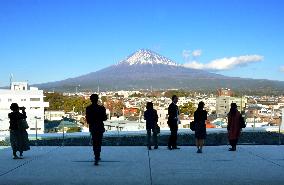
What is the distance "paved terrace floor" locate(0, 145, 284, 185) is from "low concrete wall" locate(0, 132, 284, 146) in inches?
124

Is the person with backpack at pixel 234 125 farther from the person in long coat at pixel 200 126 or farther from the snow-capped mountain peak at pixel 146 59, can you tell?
the snow-capped mountain peak at pixel 146 59

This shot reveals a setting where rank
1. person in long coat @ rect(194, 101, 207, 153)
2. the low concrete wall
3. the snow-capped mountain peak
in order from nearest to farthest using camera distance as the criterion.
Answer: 1. person in long coat @ rect(194, 101, 207, 153)
2. the low concrete wall
3. the snow-capped mountain peak

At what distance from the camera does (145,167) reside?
27.8ft

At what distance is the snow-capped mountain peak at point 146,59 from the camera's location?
139m

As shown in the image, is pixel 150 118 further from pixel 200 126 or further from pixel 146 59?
pixel 146 59

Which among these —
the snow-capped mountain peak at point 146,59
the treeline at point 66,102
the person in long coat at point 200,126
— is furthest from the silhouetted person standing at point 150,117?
the snow-capped mountain peak at point 146,59

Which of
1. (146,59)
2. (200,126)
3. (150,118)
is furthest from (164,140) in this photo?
(146,59)

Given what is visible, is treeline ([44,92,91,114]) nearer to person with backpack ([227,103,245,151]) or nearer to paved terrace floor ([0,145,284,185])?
person with backpack ([227,103,245,151])

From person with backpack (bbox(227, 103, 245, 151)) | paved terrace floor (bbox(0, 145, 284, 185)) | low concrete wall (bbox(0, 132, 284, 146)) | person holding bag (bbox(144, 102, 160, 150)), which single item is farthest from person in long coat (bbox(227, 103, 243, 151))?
low concrete wall (bbox(0, 132, 284, 146))

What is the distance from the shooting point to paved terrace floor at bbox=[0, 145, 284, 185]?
7078 mm

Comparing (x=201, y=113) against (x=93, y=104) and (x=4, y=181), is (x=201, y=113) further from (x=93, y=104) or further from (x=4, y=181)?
(x=4, y=181)

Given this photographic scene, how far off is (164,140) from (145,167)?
7.86 metres

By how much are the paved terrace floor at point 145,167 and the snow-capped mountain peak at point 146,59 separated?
126013mm

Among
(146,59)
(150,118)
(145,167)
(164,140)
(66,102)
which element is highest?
(146,59)
